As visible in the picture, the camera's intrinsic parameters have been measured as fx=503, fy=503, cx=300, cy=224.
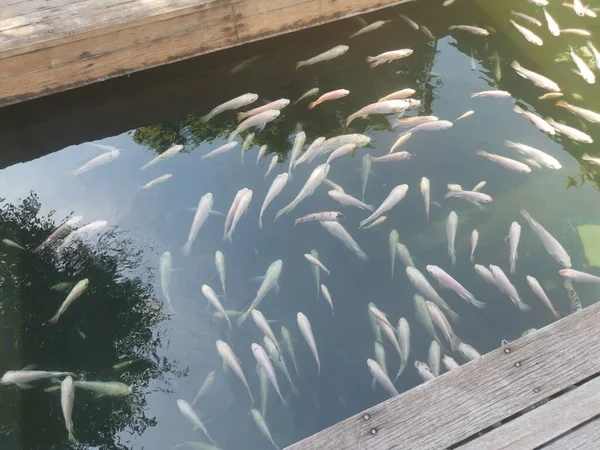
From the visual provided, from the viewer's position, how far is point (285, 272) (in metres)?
2.75

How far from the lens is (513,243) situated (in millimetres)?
2695

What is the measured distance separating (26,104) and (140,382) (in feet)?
6.42

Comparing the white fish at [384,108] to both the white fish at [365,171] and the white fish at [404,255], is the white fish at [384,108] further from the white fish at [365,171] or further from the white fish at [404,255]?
the white fish at [404,255]

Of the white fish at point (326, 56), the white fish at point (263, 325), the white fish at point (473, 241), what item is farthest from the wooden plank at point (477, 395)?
the white fish at point (326, 56)

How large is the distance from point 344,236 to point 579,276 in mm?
1213

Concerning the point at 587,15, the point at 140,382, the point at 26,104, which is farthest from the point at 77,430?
the point at 587,15

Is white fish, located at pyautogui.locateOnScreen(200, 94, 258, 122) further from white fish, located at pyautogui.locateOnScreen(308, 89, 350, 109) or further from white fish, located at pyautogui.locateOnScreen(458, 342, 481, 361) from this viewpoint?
white fish, located at pyautogui.locateOnScreen(458, 342, 481, 361)

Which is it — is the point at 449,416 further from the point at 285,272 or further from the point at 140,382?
the point at 140,382

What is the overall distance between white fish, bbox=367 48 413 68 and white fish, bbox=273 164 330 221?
3.58ft

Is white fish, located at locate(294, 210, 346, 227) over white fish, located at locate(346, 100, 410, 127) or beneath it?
beneath

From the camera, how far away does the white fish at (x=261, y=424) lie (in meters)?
2.21

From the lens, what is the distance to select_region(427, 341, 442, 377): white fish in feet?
7.50

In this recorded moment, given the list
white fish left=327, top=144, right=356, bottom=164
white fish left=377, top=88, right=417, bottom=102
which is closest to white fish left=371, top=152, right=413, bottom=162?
white fish left=327, top=144, right=356, bottom=164

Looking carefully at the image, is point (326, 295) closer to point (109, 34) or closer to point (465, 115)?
point (465, 115)
